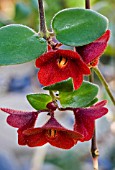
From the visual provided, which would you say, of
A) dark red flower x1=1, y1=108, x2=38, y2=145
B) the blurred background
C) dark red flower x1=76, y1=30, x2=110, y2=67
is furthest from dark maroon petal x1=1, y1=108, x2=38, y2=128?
the blurred background

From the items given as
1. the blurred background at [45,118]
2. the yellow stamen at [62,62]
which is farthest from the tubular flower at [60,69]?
the blurred background at [45,118]

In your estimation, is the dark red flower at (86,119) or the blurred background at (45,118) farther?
the blurred background at (45,118)

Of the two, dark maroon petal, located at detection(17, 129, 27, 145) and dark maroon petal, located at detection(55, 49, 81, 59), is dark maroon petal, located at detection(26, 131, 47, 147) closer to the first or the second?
dark maroon petal, located at detection(17, 129, 27, 145)

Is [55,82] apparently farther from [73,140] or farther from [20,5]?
[20,5]

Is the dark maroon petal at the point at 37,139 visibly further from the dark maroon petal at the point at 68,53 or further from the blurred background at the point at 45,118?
the blurred background at the point at 45,118

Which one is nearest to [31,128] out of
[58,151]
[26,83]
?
[58,151]

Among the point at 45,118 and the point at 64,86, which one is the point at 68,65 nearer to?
the point at 64,86
